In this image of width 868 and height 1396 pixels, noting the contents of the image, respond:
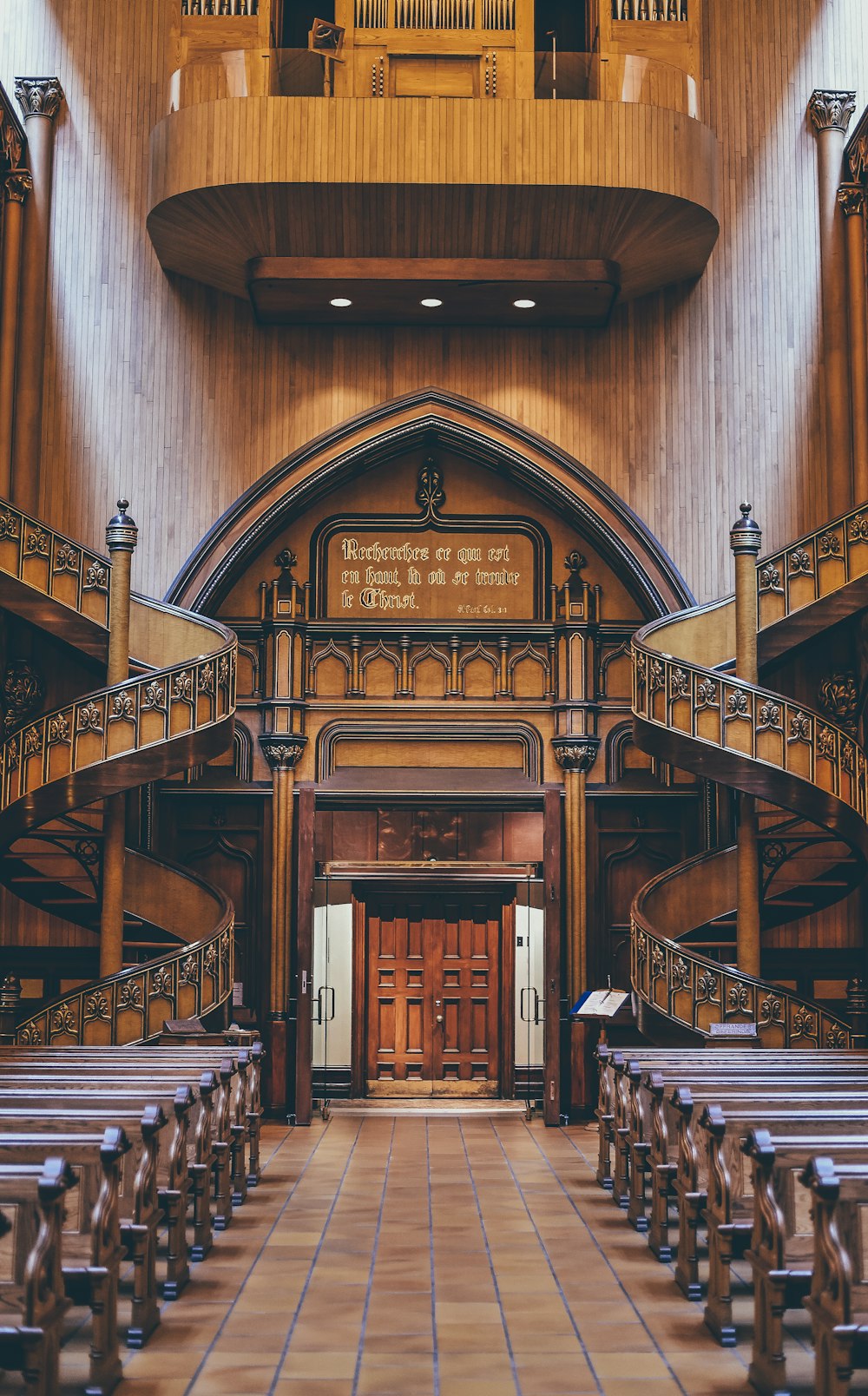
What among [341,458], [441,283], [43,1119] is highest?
[441,283]

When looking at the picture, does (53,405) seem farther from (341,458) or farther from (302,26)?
(302,26)

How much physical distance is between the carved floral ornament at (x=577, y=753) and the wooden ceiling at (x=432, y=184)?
433 cm

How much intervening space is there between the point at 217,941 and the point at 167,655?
268cm

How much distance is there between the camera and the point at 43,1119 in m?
5.76

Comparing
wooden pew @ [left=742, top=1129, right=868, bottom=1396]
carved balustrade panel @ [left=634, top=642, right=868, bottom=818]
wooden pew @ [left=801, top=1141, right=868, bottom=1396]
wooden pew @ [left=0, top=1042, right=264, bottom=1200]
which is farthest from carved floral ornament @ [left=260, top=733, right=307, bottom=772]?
wooden pew @ [left=801, top=1141, right=868, bottom=1396]

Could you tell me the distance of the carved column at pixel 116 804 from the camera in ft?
39.3

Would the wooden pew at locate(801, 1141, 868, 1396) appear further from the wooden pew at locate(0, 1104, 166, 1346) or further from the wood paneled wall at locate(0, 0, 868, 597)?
the wood paneled wall at locate(0, 0, 868, 597)

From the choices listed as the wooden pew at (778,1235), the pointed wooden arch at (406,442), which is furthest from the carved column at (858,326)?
the wooden pew at (778,1235)

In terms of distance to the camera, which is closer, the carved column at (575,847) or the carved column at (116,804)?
the carved column at (116,804)

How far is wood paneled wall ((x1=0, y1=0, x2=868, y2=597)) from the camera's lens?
13.7m

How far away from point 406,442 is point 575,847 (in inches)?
171

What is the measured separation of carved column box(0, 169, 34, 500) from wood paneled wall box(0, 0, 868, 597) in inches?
17.5

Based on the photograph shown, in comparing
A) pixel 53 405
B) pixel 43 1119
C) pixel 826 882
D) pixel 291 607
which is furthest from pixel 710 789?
pixel 43 1119

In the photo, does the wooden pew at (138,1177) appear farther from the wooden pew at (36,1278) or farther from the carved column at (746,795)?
the carved column at (746,795)
